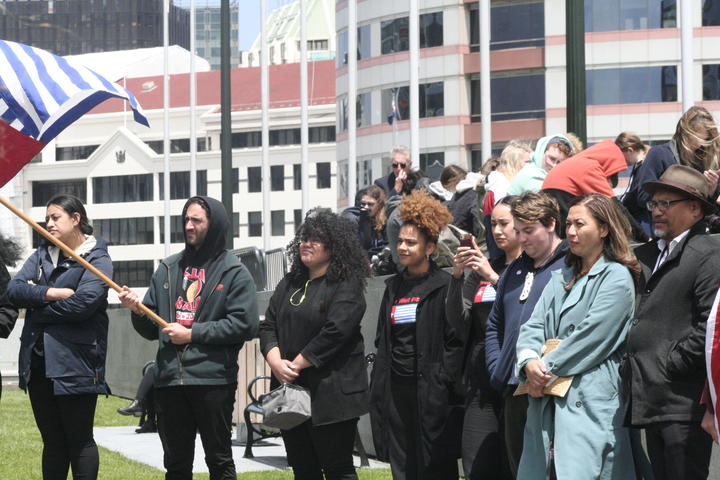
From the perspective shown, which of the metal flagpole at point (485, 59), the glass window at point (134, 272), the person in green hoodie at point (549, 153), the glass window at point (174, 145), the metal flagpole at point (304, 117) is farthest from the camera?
Result: the glass window at point (134, 272)

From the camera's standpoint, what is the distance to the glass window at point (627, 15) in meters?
56.7

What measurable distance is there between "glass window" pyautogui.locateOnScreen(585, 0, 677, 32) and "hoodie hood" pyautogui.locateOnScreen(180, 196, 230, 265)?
4929 centimetres

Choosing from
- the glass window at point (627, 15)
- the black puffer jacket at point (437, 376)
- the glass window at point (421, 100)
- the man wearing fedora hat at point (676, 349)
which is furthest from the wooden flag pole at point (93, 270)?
the glass window at point (421, 100)

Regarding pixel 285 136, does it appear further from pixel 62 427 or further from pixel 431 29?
pixel 62 427

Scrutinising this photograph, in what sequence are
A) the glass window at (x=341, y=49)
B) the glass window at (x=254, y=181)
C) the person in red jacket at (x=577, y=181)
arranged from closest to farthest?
the person in red jacket at (x=577, y=181) < the glass window at (x=341, y=49) < the glass window at (x=254, y=181)

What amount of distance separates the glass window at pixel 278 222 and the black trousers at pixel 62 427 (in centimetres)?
9301

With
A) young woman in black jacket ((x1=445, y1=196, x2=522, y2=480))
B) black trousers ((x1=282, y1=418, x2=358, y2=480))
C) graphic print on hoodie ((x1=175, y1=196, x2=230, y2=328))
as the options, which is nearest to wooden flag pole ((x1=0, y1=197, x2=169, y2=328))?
graphic print on hoodie ((x1=175, y1=196, x2=230, y2=328))

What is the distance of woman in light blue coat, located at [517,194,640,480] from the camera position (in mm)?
6996

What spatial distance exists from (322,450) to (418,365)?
0.80 meters

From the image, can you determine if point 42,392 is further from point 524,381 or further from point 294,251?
point 524,381

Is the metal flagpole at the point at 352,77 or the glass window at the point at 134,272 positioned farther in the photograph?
the glass window at the point at 134,272

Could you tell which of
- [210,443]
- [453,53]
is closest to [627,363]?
[210,443]

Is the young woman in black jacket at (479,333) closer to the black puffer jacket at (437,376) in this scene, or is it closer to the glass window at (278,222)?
the black puffer jacket at (437,376)

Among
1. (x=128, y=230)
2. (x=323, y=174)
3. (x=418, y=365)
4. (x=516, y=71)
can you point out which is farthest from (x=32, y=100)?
(x=128, y=230)
